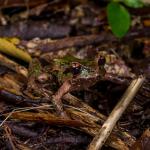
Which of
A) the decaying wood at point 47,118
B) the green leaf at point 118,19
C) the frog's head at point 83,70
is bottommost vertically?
the decaying wood at point 47,118

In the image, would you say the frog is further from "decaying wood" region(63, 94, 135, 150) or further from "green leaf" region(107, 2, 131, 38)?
"green leaf" region(107, 2, 131, 38)

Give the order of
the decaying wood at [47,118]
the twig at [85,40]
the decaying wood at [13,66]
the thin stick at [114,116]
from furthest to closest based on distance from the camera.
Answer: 1. the twig at [85,40]
2. the decaying wood at [13,66]
3. the decaying wood at [47,118]
4. the thin stick at [114,116]

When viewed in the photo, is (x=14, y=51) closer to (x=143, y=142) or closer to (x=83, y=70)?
(x=83, y=70)

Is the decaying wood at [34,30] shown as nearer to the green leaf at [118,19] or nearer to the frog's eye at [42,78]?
the green leaf at [118,19]

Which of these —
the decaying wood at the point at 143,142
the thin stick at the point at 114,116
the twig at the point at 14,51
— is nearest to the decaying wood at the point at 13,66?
the twig at the point at 14,51

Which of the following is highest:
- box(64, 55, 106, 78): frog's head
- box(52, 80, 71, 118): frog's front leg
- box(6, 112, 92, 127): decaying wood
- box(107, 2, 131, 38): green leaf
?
box(107, 2, 131, 38): green leaf

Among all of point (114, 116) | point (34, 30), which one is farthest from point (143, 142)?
point (34, 30)

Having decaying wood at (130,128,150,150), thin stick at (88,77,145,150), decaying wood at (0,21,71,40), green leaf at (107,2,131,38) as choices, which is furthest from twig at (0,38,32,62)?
decaying wood at (130,128,150,150)

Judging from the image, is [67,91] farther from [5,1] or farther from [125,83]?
[5,1]
